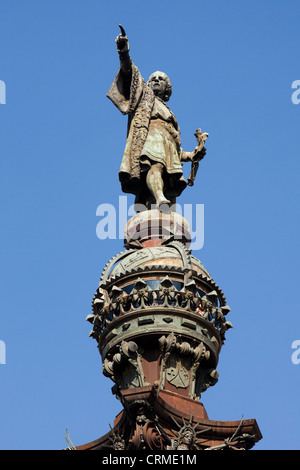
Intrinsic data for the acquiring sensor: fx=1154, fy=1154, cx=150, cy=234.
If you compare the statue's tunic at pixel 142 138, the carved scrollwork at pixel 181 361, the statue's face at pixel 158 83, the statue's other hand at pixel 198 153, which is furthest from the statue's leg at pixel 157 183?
the carved scrollwork at pixel 181 361

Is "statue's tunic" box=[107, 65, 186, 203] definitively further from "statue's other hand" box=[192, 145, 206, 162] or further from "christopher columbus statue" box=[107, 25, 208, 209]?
"statue's other hand" box=[192, 145, 206, 162]

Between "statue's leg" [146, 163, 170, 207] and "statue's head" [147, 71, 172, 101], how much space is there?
280 cm

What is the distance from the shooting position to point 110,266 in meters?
27.9

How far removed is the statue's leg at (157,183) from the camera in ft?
96.7

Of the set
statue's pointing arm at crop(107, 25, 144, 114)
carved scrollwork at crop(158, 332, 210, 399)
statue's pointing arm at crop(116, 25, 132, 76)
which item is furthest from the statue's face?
carved scrollwork at crop(158, 332, 210, 399)

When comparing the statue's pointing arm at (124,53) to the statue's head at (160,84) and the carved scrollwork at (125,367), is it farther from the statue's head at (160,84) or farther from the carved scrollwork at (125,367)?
the carved scrollwork at (125,367)

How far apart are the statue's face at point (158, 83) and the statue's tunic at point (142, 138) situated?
0.66 m

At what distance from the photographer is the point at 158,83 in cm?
3212

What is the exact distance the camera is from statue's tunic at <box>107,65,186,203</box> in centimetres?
3045

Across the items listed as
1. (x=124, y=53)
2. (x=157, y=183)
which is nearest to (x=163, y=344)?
(x=157, y=183)

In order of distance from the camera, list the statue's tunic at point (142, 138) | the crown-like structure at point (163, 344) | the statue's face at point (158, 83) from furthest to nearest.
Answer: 1. the statue's face at point (158, 83)
2. the statue's tunic at point (142, 138)
3. the crown-like structure at point (163, 344)

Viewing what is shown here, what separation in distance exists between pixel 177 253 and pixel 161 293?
1757 millimetres

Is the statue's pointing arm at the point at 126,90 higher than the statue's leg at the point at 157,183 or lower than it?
higher
